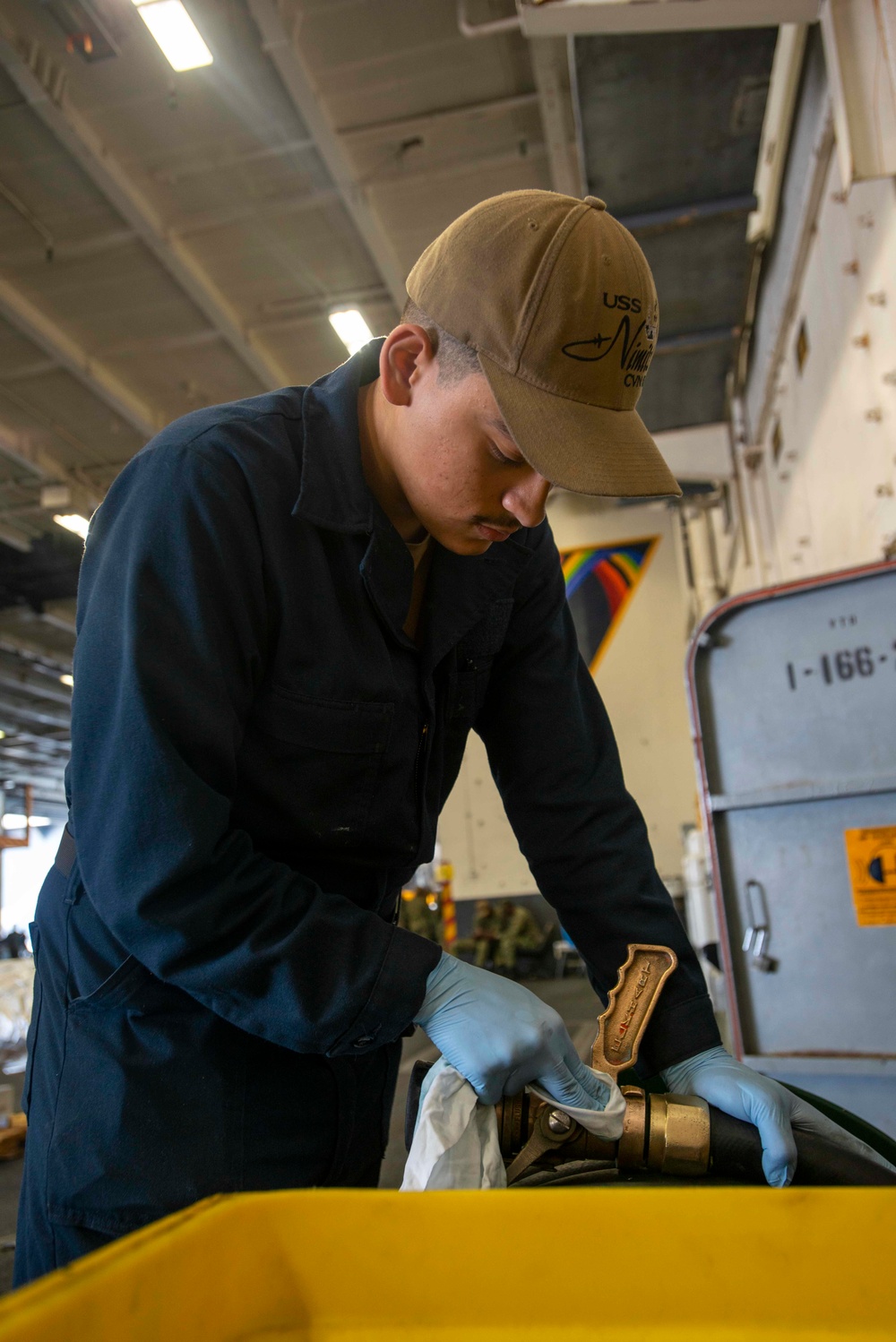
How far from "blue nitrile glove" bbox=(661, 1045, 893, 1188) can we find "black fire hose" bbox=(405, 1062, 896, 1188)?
2 centimetres

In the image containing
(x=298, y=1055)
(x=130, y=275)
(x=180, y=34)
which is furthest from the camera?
(x=130, y=275)

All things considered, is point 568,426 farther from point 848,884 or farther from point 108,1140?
point 848,884

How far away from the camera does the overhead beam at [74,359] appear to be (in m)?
6.24

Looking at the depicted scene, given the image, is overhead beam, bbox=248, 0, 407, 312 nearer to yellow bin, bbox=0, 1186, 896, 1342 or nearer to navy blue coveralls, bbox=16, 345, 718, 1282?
navy blue coveralls, bbox=16, 345, 718, 1282

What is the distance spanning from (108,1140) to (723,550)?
6.24m

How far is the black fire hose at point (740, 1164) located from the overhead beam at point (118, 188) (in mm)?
5359

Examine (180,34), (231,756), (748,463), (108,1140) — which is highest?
(180,34)

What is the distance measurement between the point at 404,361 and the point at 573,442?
22cm

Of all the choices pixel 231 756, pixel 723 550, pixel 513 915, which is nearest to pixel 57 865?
pixel 231 756

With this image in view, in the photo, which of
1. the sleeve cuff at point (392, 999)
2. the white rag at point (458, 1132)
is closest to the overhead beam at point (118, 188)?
the sleeve cuff at point (392, 999)

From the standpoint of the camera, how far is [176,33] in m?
4.25

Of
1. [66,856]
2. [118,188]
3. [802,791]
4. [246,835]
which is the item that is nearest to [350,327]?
[118,188]

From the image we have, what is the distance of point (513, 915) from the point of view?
743 centimetres

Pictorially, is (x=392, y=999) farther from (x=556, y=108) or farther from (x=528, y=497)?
(x=556, y=108)
